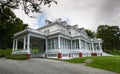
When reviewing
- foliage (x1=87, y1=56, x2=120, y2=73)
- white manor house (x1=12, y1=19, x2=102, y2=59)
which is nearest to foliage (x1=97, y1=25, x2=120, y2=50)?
white manor house (x1=12, y1=19, x2=102, y2=59)

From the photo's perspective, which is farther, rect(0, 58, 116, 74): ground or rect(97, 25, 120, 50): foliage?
rect(97, 25, 120, 50): foliage

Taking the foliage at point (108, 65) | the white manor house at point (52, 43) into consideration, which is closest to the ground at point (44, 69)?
the foliage at point (108, 65)

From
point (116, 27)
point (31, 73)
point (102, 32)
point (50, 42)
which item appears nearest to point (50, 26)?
point (50, 42)

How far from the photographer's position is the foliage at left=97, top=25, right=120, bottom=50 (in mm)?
55331

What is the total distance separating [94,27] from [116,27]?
1199 centimetres

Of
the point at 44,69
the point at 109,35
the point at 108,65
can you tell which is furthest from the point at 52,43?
the point at 109,35

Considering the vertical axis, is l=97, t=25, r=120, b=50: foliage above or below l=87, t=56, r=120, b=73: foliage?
above

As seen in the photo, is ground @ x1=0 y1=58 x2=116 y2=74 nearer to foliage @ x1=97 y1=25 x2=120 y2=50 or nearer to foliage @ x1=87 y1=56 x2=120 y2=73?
foliage @ x1=87 y1=56 x2=120 y2=73

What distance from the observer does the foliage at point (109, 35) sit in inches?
2178

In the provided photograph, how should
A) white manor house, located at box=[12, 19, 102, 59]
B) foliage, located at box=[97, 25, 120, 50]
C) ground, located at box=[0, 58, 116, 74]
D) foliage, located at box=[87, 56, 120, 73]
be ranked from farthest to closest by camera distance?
1. foliage, located at box=[97, 25, 120, 50]
2. white manor house, located at box=[12, 19, 102, 59]
3. foliage, located at box=[87, 56, 120, 73]
4. ground, located at box=[0, 58, 116, 74]

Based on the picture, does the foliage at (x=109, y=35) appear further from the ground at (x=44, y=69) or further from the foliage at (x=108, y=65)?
the ground at (x=44, y=69)

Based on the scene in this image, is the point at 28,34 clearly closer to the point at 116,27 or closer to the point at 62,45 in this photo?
the point at 62,45

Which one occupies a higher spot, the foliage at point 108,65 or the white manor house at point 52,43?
the white manor house at point 52,43

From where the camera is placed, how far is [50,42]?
25359 millimetres
